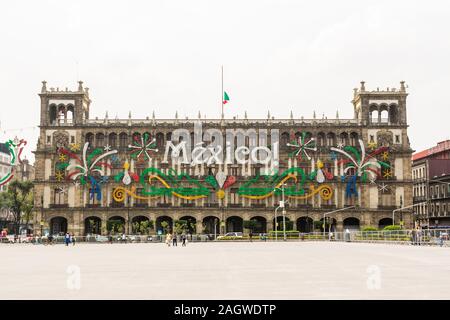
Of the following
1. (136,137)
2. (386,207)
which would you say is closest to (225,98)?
(136,137)

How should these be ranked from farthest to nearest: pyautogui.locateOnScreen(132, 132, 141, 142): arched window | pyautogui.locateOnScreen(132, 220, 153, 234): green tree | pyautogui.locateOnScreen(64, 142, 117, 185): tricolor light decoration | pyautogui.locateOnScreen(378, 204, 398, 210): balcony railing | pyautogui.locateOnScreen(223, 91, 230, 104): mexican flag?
1. pyautogui.locateOnScreen(132, 132, 141, 142): arched window
2. pyautogui.locateOnScreen(64, 142, 117, 185): tricolor light decoration
3. pyautogui.locateOnScreen(378, 204, 398, 210): balcony railing
4. pyautogui.locateOnScreen(132, 220, 153, 234): green tree
5. pyautogui.locateOnScreen(223, 91, 230, 104): mexican flag

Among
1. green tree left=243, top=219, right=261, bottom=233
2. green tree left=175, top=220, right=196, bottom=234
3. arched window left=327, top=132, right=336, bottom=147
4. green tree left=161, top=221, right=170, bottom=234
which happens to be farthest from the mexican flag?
green tree left=161, top=221, right=170, bottom=234

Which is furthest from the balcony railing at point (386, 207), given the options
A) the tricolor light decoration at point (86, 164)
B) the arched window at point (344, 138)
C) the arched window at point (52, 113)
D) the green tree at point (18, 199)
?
the green tree at point (18, 199)

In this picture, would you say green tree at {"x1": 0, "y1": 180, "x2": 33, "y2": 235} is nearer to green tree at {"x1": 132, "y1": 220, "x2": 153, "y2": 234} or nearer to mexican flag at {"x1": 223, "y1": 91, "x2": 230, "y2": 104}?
green tree at {"x1": 132, "y1": 220, "x2": 153, "y2": 234}

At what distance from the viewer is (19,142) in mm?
67750

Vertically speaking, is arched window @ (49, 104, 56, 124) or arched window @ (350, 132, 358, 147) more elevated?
arched window @ (49, 104, 56, 124)

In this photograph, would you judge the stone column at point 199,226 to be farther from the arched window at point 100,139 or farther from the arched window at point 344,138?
the arched window at point 344,138

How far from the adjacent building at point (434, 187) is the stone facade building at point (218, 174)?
20.3 feet

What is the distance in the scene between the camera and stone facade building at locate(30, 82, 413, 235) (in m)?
102

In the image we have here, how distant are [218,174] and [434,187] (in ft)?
123

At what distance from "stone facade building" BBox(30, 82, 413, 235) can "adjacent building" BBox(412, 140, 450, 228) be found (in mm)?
6201

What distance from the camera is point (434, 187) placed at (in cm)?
10975

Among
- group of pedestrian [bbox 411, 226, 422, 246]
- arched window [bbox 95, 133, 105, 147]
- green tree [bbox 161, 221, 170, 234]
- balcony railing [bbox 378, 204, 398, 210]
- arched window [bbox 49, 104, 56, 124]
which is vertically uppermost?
arched window [bbox 49, 104, 56, 124]

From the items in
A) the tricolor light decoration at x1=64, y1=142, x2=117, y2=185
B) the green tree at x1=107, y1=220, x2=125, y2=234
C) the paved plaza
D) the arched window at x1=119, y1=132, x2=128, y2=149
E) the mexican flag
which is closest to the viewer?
the paved plaza
